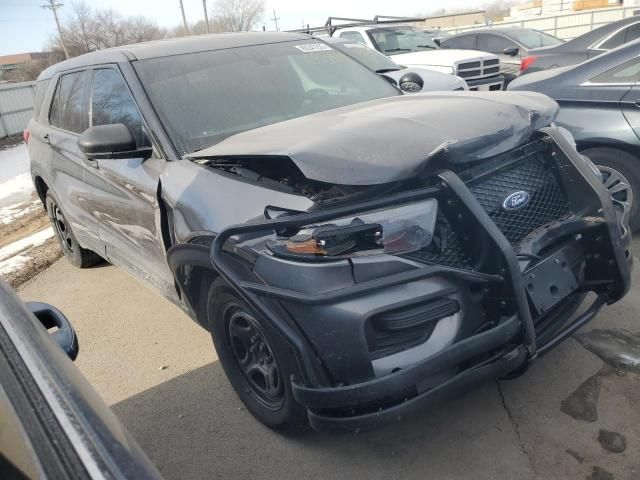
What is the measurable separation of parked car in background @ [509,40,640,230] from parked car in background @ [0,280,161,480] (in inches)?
163

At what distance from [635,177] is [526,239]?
228cm

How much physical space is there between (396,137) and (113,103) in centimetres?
216

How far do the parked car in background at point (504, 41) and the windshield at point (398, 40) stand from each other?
174 centimetres

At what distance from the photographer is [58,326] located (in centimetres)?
199

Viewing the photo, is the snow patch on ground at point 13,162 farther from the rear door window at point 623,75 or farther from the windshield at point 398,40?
the rear door window at point 623,75

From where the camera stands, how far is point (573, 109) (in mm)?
4570

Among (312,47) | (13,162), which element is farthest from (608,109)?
(13,162)

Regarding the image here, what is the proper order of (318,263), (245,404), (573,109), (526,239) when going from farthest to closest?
(573,109) → (245,404) → (526,239) → (318,263)

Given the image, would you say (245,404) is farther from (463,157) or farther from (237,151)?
(463,157)

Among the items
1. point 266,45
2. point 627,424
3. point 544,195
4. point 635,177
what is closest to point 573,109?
point 635,177

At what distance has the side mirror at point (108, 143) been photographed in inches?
123

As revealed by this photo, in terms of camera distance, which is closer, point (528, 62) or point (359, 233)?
point (359, 233)

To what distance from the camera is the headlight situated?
2.28 metres

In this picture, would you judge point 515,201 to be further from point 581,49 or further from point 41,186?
point 581,49
